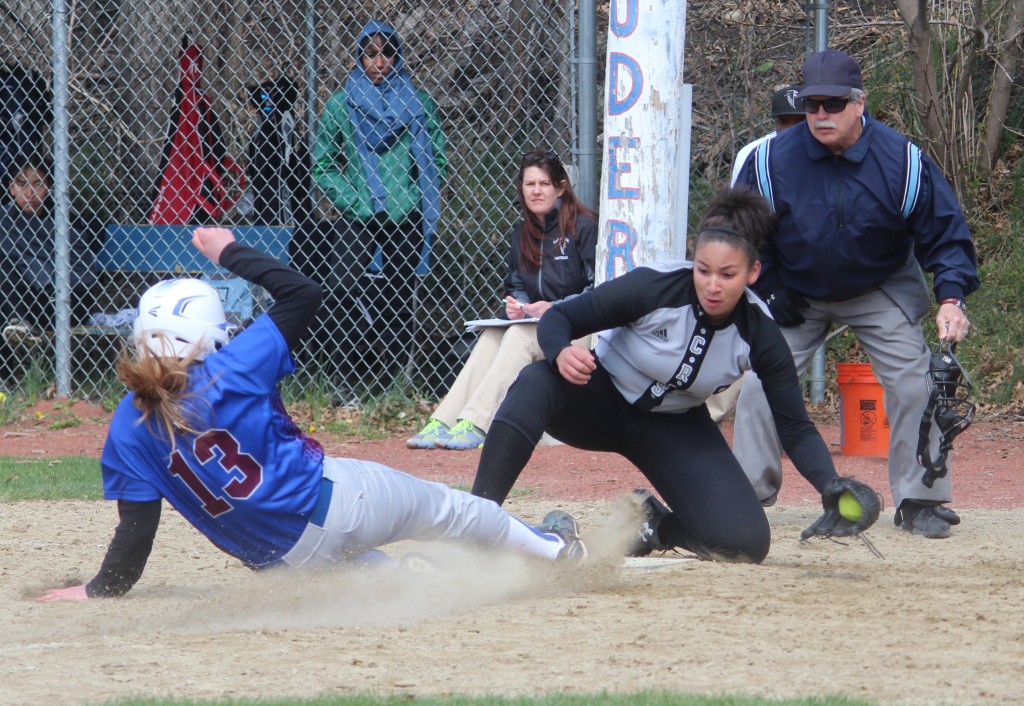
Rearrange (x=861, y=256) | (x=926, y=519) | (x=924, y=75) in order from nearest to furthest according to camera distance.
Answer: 1. (x=861, y=256)
2. (x=926, y=519)
3. (x=924, y=75)

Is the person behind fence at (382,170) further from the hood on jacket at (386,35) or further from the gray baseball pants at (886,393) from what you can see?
the gray baseball pants at (886,393)

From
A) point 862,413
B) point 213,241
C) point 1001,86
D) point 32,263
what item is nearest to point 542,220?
point 862,413

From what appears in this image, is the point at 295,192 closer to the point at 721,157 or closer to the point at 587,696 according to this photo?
the point at 721,157

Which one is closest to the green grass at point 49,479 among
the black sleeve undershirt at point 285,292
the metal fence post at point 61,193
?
the metal fence post at point 61,193

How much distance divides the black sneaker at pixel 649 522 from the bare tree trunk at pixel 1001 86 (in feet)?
19.5

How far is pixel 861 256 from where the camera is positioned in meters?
5.29

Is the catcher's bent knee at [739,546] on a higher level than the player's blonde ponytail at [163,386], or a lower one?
lower

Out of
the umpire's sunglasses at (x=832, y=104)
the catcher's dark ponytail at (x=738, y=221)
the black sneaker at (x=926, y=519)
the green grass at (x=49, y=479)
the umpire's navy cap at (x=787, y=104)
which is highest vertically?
the umpire's sunglasses at (x=832, y=104)

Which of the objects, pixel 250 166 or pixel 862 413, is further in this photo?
pixel 250 166

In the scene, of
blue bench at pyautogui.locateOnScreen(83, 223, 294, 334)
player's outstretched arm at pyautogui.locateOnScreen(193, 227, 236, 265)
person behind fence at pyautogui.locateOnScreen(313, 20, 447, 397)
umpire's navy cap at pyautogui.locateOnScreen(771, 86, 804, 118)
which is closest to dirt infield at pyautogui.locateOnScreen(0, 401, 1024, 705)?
player's outstretched arm at pyautogui.locateOnScreen(193, 227, 236, 265)

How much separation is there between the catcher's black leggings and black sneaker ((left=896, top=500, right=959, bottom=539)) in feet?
3.58

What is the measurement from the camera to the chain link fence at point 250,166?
28.8 feet

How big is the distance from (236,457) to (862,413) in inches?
179

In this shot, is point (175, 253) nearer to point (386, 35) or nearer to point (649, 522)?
point (386, 35)
